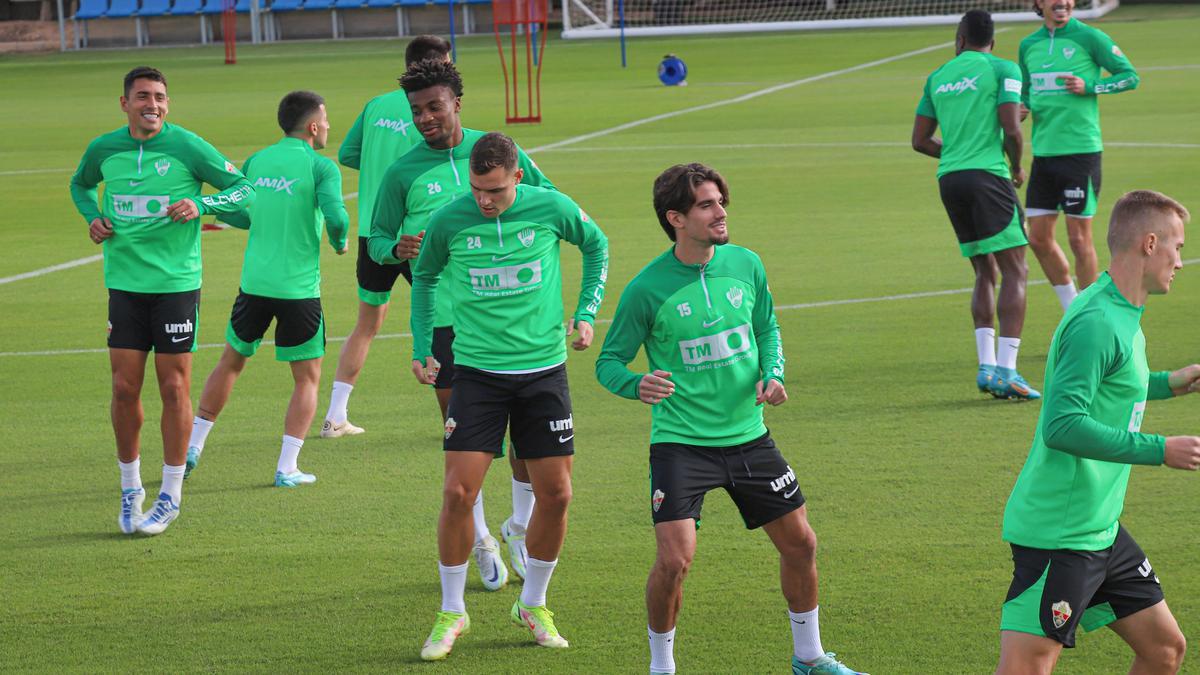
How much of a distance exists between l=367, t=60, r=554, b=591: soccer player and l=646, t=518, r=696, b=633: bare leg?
1358 millimetres

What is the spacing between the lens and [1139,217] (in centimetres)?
469

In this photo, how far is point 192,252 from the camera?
8.17 m

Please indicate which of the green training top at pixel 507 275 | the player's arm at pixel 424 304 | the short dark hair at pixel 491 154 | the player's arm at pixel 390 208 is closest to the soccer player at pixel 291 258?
the player's arm at pixel 390 208

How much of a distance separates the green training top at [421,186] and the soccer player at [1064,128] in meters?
5.91

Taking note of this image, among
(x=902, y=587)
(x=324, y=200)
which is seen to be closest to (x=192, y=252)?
(x=324, y=200)

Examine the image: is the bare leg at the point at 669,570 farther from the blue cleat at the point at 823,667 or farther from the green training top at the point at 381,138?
the green training top at the point at 381,138

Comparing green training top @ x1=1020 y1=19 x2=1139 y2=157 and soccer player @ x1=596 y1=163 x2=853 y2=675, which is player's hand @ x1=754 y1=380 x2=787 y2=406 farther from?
green training top @ x1=1020 y1=19 x2=1139 y2=157

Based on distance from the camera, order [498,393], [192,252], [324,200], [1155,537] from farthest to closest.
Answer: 1. [324,200]
2. [192,252]
3. [1155,537]
4. [498,393]

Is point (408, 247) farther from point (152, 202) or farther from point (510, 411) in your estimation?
point (152, 202)

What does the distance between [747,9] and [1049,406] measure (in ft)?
158

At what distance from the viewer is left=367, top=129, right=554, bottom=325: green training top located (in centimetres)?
702

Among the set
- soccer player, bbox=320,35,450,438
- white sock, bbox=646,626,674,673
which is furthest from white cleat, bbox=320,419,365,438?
white sock, bbox=646,626,674,673

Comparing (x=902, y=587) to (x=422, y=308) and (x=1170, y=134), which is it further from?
(x=1170, y=134)

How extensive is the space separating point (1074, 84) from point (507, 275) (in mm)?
6766
